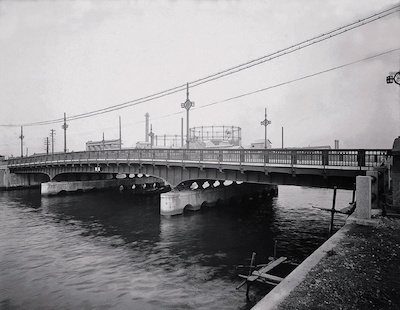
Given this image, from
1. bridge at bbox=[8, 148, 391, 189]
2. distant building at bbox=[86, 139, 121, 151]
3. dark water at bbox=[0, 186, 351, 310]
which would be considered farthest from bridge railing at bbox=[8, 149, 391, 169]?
distant building at bbox=[86, 139, 121, 151]

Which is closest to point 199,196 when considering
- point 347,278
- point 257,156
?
point 257,156

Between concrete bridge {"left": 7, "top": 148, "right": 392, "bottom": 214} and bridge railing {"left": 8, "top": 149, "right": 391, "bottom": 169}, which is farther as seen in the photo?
concrete bridge {"left": 7, "top": 148, "right": 392, "bottom": 214}

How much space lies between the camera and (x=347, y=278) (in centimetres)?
730

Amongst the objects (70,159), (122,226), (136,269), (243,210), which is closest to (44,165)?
(70,159)

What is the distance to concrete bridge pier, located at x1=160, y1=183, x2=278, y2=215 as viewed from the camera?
2748cm

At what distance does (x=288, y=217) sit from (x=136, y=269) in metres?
17.5

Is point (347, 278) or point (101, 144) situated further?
point (101, 144)

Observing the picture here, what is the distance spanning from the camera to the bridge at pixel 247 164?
1789 centimetres

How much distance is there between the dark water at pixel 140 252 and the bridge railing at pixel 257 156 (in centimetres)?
571

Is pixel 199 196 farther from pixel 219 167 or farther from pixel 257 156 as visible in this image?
pixel 257 156

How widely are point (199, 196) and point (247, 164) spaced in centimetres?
955

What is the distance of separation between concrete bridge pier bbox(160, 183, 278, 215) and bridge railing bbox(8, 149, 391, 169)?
398cm

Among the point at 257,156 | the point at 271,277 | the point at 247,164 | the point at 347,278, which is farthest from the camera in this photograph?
the point at 247,164

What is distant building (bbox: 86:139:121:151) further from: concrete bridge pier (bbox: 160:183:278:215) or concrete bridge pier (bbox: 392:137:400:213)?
concrete bridge pier (bbox: 392:137:400:213)
